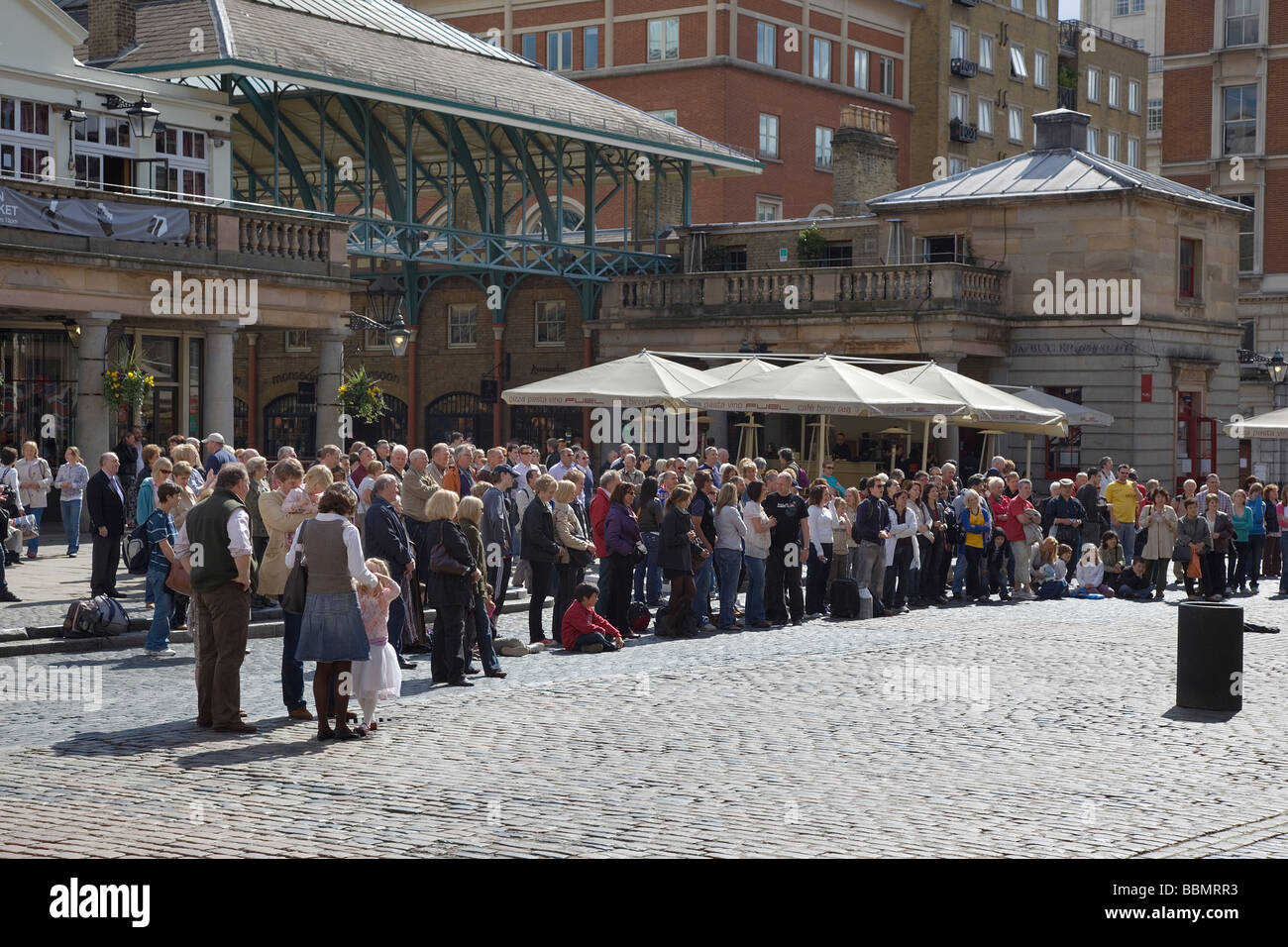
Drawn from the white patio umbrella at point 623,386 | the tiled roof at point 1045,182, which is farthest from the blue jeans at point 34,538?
the tiled roof at point 1045,182

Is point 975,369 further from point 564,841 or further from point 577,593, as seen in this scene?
point 564,841

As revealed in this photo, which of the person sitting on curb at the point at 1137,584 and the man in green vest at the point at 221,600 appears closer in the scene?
the man in green vest at the point at 221,600

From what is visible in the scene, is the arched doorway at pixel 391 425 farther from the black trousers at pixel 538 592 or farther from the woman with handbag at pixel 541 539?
the woman with handbag at pixel 541 539

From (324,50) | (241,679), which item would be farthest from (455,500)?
(324,50)

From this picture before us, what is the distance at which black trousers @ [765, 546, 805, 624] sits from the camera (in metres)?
21.0

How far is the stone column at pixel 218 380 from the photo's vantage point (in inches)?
1211

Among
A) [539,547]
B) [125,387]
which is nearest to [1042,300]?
[125,387]

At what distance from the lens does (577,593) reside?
17953 mm

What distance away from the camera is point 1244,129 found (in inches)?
2255

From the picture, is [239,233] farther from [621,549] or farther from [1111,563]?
[1111,563]

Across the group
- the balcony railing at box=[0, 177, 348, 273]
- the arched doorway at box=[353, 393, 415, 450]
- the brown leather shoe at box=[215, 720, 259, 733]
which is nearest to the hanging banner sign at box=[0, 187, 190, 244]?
the balcony railing at box=[0, 177, 348, 273]

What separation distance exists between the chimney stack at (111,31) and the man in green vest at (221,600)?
2482cm

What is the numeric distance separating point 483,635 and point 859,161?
118 ft

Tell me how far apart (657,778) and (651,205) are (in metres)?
38.1
